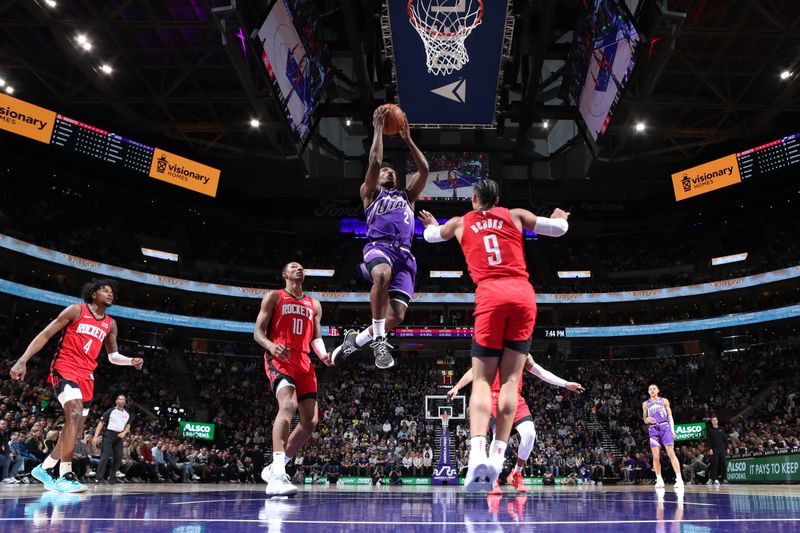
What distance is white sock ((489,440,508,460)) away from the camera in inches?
179

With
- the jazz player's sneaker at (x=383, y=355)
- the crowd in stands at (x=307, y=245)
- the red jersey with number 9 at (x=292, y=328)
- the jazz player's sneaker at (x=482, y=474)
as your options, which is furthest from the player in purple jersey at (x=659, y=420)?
the crowd in stands at (x=307, y=245)

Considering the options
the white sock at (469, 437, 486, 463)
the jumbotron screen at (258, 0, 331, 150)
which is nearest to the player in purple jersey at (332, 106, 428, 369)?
the white sock at (469, 437, 486, 463)

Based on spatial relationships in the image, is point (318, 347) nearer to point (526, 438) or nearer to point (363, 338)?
point (363, 338)

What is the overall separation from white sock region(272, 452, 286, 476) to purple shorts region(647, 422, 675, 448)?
8.97 metres

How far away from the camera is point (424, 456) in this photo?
2402 centimetres

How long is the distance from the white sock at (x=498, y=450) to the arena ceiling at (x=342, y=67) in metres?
15.3

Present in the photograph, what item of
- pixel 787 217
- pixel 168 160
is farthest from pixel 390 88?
pixel 787 217

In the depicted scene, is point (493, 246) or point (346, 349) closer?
point (493, 246)

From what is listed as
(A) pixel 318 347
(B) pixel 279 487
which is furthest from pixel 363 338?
(B) pixel 279 487

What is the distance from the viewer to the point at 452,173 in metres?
32.2

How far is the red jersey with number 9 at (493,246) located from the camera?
4871 millimetres

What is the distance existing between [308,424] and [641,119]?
2675 cm

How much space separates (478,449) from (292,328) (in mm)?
2689

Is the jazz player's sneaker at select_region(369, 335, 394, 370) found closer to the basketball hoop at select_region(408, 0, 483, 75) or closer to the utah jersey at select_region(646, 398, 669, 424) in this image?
the utah jersey at select_region(646, 398, 669, 424)
